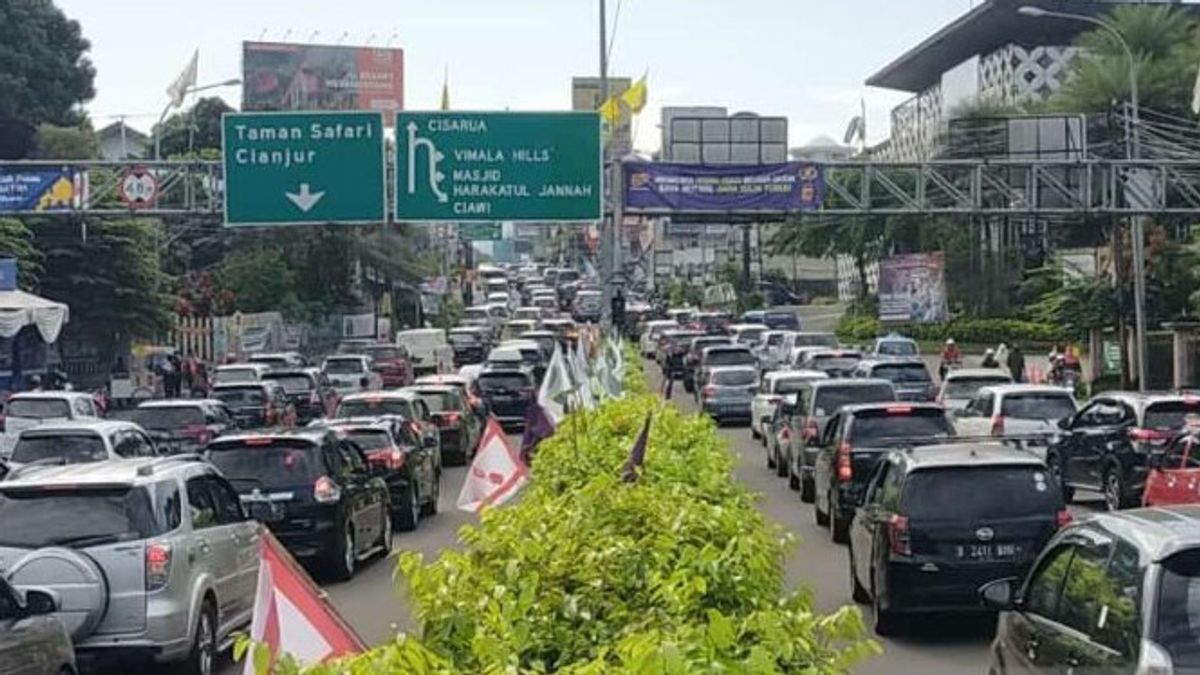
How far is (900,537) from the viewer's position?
562 inches

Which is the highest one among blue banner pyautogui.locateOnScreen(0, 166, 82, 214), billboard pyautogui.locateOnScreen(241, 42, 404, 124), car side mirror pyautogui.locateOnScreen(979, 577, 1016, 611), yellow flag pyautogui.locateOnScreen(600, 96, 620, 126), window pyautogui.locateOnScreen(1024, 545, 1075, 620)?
billboard pyautogui.locateOnScreen(241, 42, 404, 124)

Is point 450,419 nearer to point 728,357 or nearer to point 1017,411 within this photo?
point 1017,411

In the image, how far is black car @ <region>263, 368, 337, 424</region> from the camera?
42.9 m

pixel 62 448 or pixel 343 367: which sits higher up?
pixel 343 367

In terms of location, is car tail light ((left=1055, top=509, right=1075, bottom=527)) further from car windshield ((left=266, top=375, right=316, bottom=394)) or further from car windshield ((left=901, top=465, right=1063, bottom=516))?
car windshield ((left=266, top=375, right=316, bottom=394))

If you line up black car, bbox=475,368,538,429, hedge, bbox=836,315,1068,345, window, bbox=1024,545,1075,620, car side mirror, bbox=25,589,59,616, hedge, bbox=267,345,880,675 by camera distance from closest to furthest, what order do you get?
1. hedge, bbox=267,345,880,675
2. window, bbox=1024,545,1075,620
3. car side mirror, bbox=25,589,59,616
4. black car, bbox=475,368,538,429
5. hedge, bbox=836,315,1068,345

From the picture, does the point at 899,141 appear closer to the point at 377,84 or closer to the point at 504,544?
the point at 377,84

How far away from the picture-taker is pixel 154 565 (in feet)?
41.7

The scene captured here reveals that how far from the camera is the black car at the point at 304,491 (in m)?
18.3

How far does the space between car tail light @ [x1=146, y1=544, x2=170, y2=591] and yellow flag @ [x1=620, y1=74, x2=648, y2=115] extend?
30.2 metres

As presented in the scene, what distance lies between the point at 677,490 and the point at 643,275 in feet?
494

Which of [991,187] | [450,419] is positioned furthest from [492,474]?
[991,187]

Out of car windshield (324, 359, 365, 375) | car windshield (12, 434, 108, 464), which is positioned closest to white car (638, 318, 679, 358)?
car windshield (324, 359, 365, 375)

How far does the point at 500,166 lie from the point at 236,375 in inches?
482
